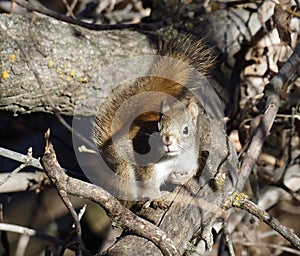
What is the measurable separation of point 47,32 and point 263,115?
702 mm

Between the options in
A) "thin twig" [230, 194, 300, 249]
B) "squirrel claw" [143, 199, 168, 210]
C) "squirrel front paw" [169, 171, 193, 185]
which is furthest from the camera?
"squirrel front paw" [169, 171, 193, 185]

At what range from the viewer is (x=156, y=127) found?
1.64 metres

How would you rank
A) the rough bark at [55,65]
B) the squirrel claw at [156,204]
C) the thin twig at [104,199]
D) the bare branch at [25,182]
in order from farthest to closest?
1. the bare branch at [25,182]
2. the rough bark at [55,65]
3. the squirrel claw at [156,204]
4. the thin twig at [104,199]

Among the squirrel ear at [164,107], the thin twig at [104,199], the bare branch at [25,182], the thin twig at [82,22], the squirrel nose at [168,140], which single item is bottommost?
the bare branch at [25,182]

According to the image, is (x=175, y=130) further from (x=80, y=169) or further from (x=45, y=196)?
(x=45, y=196)

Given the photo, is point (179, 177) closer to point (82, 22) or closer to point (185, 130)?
point (185, 130)

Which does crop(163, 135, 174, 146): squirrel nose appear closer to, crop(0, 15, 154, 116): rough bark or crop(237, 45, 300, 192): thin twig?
crop(237, 45, 300, 192): thin twig

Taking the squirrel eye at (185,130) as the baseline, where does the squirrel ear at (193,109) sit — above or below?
above

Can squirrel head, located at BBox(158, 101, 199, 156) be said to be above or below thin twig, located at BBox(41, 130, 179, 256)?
above

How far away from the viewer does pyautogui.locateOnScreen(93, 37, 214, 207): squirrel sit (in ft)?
5.22

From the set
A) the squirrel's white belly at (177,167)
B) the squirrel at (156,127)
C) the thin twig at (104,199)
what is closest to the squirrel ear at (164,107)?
the squirrel at (156,127)

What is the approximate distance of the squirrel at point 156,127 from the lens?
159 centimetres

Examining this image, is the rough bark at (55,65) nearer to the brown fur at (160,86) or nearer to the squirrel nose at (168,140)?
the brown fur at (160,86)

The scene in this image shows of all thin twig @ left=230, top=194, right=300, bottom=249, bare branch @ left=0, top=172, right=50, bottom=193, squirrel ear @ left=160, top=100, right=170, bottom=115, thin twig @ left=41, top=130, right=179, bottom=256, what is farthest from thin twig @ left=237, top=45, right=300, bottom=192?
bare branch @ left=0, top=172, right=50, bottom=193
